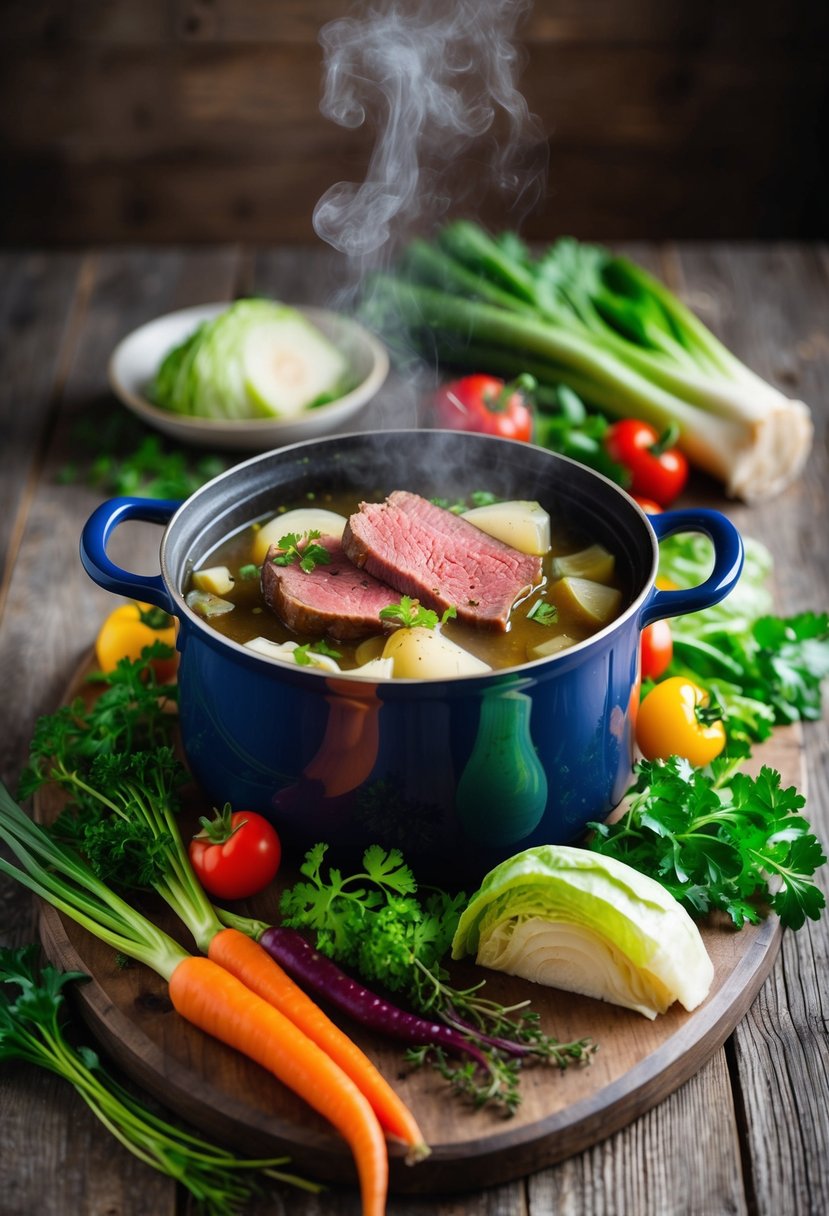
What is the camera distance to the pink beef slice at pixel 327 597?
7.91 ft

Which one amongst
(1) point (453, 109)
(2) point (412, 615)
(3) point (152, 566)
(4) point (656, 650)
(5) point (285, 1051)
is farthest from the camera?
(1) point (453, 109)

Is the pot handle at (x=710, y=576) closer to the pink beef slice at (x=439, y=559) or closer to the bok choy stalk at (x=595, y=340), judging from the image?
Result: the pink beef slice at (x=439, y=559)

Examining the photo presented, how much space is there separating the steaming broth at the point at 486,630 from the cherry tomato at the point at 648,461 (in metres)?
1.09

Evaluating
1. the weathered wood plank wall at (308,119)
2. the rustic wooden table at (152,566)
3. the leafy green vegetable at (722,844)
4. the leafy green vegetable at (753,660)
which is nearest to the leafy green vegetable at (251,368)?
the rustic wooden table at (152,566)

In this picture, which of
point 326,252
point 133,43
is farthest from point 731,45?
point 133,43

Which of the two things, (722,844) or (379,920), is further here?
(722,844)

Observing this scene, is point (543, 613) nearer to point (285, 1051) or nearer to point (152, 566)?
point (285, 1051)

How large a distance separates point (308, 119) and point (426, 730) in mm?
5051

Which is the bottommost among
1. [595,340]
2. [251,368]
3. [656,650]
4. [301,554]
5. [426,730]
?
[251,368]

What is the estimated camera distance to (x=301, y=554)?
259 centimetres

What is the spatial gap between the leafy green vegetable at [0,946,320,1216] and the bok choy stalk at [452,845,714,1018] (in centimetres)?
51

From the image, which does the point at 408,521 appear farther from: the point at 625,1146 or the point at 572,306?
the point at 572,306

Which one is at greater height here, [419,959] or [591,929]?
[591,929]

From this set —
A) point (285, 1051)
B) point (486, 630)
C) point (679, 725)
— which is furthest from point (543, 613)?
point (285, 1051)
